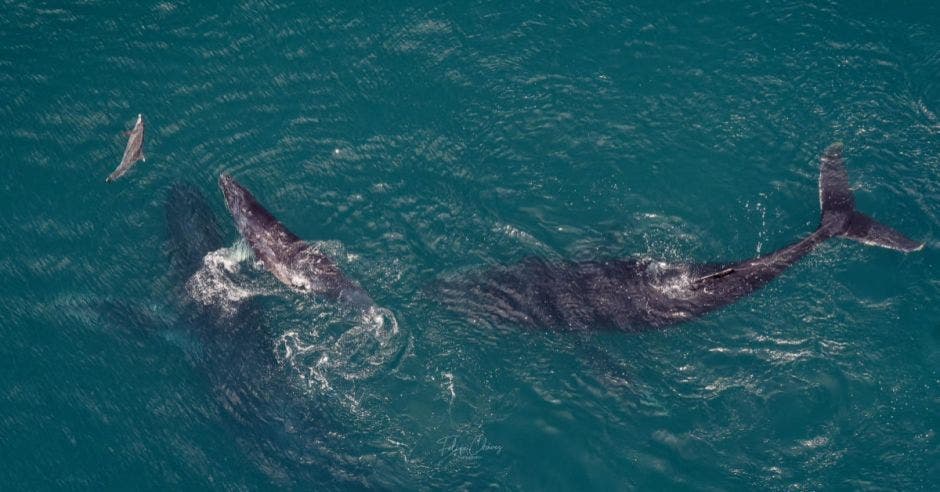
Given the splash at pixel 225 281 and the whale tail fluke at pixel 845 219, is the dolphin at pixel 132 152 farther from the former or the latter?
the whale tail fluke at pixel 845 219

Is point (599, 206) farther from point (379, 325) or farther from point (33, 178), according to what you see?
point (33, 178)

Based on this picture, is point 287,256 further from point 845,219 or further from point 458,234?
point 845,219

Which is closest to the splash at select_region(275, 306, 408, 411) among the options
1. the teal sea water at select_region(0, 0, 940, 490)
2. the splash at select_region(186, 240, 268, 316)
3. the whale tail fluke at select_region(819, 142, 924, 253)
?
the teal sea water at select_region(0, 0, 940, 490)

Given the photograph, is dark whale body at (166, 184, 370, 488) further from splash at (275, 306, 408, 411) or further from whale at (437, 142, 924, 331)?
whale at (437, 142, 924, 331)

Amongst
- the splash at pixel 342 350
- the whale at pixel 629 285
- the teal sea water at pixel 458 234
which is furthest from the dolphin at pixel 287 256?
the whale at pixel 629 285

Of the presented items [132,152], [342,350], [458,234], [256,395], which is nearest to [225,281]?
[256,395]

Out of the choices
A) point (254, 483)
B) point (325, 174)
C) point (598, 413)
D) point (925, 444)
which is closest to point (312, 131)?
point (325, 174)
